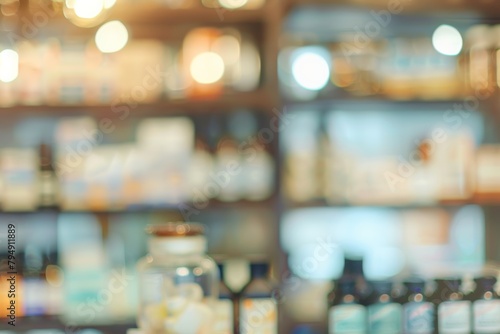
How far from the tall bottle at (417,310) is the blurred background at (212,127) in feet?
2.10

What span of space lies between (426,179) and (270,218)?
1.91 ft

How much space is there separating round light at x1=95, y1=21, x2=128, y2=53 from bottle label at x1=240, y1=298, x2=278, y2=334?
125 cm

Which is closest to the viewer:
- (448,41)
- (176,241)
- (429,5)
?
(176,241)

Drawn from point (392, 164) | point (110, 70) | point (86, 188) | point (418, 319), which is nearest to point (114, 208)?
point (86, 188)

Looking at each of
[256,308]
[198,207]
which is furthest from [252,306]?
[198,207]

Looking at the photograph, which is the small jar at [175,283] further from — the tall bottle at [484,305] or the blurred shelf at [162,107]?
the blurred shelf at [162,107]

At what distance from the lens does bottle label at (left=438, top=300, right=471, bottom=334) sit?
68.9 inches

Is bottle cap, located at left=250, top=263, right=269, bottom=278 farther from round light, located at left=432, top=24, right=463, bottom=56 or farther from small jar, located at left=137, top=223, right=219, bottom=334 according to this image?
round light, located at left=432, top=24, right=463, bottom=56

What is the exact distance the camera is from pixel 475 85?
8.67 ft

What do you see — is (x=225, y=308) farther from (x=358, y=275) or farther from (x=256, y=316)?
(x=358, y=275)

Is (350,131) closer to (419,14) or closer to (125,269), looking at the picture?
(419,14)

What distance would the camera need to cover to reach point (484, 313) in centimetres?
175

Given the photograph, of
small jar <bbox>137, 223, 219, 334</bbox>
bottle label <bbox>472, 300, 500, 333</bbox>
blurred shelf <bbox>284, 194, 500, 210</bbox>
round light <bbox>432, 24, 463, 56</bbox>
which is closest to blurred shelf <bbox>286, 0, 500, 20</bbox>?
round light <bbox>432, 24, 463, 56</bbox>

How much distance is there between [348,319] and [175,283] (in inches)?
21.9
